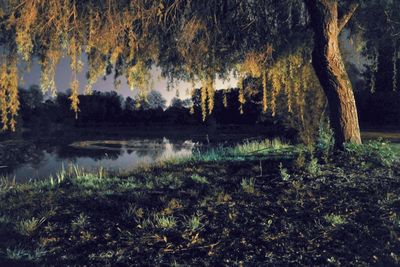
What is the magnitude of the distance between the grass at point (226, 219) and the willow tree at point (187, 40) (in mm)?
1793

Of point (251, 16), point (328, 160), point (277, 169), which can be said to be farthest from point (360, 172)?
point (251, 16)

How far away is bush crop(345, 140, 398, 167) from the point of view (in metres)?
9.12

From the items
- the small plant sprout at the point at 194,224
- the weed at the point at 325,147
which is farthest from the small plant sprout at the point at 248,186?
the weed at the point at 325,147

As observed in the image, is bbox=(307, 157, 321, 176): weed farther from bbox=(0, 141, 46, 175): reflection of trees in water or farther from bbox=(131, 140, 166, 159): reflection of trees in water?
bbox=(0, 141, 46, 175): reflection of trees in water

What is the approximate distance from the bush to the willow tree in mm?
385

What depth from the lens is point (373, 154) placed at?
31.3 ft

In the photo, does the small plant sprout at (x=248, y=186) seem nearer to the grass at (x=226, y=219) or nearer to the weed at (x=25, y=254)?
the grass at (x=226, y=219)

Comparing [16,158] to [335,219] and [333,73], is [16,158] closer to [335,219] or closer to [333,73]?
[333,73]

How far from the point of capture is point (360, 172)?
8.49 m

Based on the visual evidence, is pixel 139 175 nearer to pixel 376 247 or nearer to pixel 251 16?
pixel 251 16

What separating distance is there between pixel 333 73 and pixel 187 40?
4005mm

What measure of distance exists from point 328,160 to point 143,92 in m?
4.59

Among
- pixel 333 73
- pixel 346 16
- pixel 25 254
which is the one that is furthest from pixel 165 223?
pixel 346 16

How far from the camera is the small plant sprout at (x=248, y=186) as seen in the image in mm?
7742
